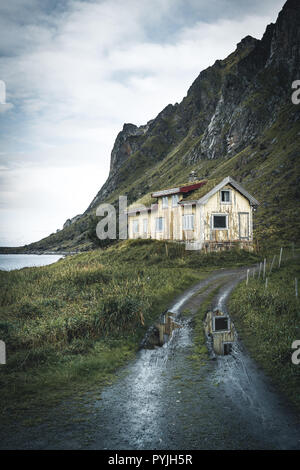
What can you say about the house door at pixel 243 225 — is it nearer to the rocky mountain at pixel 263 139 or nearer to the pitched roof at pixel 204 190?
the pitched roof at pixel 204 190

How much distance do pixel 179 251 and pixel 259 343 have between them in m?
20.9

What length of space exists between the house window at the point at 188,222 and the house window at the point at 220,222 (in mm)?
2152

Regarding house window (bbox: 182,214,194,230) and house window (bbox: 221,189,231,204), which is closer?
house window (bbox: 182,214,194,230)

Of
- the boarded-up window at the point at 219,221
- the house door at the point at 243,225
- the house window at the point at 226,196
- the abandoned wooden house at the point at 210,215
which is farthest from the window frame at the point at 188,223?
the house door at the point at 243,225

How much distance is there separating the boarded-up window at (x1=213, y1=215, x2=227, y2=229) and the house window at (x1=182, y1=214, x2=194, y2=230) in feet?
7.38

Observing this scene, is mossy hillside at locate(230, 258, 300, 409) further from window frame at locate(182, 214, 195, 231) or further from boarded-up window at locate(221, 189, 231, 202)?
boarded-up window at locate(221, 189, 231, 202)

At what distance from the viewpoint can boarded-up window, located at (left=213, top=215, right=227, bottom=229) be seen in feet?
105

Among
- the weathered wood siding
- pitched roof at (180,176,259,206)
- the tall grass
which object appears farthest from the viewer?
the weathered wood siding

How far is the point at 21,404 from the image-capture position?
684 centimetres

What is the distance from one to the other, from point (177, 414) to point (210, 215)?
26818 mm

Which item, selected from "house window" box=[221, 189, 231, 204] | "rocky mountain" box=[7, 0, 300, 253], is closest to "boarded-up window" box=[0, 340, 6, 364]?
"house window" box=[221, 189, 231, 204]

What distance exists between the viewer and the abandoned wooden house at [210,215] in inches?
1247

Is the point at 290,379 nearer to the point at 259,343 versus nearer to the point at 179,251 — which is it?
the point at 259,343
